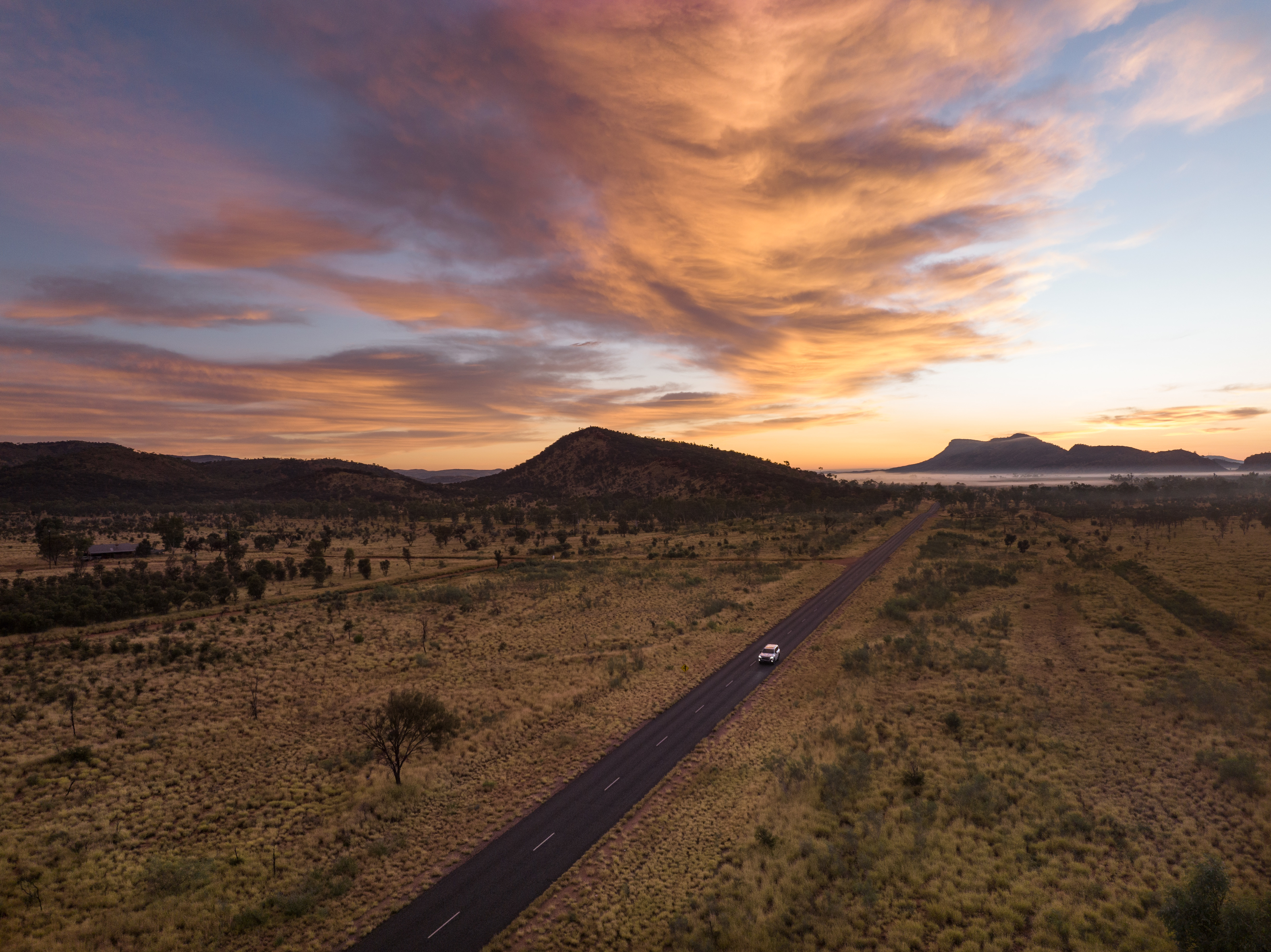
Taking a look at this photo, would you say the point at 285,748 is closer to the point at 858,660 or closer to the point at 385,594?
the point at 385,594

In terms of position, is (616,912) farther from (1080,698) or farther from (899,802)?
(1080,698)

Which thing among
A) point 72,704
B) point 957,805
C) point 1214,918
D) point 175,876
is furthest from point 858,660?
point 72,704

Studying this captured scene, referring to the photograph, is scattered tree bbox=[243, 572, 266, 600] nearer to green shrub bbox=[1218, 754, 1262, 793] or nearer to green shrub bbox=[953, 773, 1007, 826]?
green shrub bbox=[953, 773, 1007, 826]

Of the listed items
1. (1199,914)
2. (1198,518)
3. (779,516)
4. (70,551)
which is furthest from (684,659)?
(1198,518)

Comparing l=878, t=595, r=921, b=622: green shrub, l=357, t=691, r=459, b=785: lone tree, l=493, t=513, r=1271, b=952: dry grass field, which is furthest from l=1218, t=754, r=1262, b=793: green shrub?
l=357, t=691, r=459, b=785: lone tree

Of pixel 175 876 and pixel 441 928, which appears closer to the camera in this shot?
pixel 441 928

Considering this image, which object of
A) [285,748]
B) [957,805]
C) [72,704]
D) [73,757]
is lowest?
[285,748]

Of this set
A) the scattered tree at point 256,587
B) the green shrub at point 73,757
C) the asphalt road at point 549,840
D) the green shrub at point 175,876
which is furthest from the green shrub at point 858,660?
the scattered tree at point 256,587
